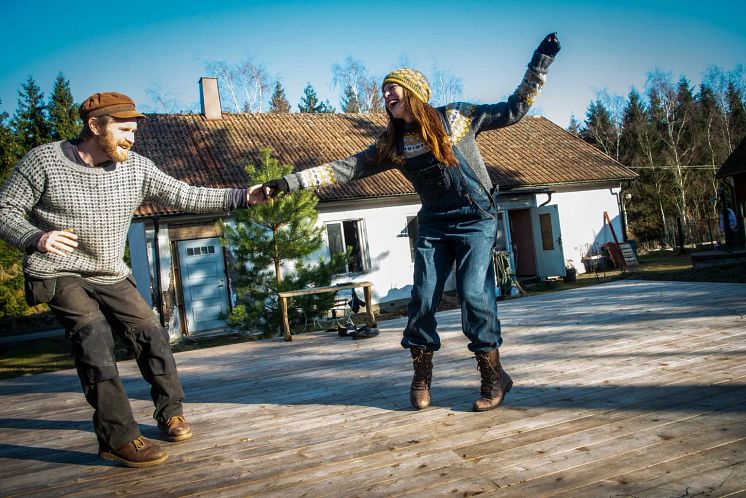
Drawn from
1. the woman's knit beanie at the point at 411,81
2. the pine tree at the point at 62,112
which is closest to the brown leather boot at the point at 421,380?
the woman's knit beanie at the point at 411,81

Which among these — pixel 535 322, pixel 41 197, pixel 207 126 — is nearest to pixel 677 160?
pixel 207 126

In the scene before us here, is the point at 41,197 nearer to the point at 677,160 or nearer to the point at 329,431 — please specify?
the point at 329,431

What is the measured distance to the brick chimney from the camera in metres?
15.4

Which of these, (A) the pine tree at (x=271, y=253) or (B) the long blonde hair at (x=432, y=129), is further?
(A) the pine tree at (x=271, y=253)

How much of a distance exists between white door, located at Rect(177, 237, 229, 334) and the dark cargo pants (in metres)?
9.89

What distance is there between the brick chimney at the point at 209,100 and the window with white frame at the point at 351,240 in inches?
215

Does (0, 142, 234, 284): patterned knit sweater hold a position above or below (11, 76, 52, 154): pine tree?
below

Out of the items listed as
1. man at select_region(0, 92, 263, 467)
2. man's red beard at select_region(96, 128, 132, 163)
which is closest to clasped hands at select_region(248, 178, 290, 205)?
man at select_region(0, 92, 263, 467)

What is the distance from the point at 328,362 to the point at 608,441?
2404 mm

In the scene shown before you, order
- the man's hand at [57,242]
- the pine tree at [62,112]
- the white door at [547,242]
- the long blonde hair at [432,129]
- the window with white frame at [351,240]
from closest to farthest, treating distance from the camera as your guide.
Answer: the man's hand at [57,242], the long blonde hair at [432,129], the window with white frame at [351,240], the white door at [547,242], the pine tree at [62,112]

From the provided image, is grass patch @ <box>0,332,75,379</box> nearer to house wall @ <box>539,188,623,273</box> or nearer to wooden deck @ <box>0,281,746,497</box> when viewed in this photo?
wooden deck @ <box>0,281,746,497</box>

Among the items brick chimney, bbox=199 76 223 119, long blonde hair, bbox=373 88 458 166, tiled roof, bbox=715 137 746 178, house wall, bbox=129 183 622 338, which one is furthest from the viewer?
tiled roof, bbox=715 137 746 178

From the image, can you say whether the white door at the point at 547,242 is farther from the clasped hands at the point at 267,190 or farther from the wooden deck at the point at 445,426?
the clasped hands at the point at 267,190

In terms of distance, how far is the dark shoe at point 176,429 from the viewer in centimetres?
236
